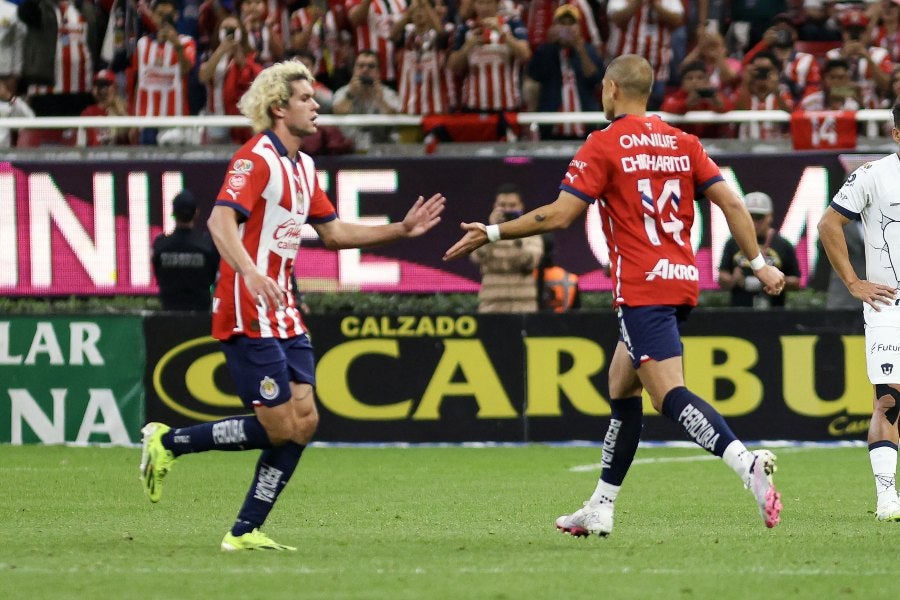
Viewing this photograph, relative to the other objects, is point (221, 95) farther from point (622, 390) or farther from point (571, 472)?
point (622, 390)

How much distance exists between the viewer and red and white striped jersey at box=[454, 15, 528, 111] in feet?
54.5

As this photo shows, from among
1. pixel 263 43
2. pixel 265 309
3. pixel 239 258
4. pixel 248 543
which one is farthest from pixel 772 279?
pixel 263 43

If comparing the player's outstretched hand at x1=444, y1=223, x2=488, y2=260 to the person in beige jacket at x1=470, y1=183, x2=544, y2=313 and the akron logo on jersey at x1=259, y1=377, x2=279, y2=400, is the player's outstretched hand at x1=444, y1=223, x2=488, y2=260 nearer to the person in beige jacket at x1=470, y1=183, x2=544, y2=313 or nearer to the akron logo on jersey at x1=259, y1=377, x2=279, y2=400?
the akron logo on jersey at x1=259, y1=377, x2=279, y2=400

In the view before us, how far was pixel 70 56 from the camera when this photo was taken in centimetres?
1864

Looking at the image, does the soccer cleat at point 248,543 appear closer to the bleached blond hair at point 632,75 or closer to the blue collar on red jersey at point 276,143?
the blue collar on red jersey at point 276,143

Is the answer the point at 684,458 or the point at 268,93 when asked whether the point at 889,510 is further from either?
the point at 684,458

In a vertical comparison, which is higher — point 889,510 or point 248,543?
point 248,543

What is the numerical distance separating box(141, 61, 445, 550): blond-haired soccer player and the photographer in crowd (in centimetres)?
878

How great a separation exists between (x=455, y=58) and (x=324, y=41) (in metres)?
1.87

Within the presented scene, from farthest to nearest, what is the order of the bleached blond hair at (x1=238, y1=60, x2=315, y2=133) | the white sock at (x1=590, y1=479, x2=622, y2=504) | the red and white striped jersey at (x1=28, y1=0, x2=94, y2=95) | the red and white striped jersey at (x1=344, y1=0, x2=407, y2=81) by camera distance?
the red and white striped jersey at (x1=28, y1=0, x2=94, y2=95)
the red and white striped jersey at (x1=344, y1=0, x2=407, y2=81)
the white sock at (x1=590, y1=479, x2=622, y2=504)
the bleached blond hair at (x1=238, y1=60, x2=315, y2=133)

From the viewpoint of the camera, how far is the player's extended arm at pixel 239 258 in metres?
7.04

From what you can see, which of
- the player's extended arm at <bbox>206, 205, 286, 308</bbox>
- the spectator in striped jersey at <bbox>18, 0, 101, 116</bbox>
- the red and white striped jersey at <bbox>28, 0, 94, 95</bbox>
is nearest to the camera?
the player's extended arm at <bbox>206, 205, 286, 308</bbox>

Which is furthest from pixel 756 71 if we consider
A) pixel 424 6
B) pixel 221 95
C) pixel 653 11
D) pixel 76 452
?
pixel 76 452

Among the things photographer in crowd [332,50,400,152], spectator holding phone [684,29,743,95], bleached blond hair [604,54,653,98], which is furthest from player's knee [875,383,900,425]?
photographer in crowd [332,50,400,152]
